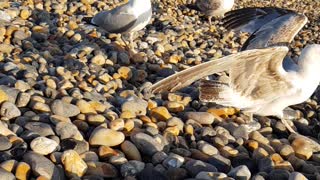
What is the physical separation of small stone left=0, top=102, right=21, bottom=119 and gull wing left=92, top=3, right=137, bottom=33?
2.87m

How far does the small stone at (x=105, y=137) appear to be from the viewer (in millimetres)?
3105

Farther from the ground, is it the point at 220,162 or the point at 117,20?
the point at 220,162

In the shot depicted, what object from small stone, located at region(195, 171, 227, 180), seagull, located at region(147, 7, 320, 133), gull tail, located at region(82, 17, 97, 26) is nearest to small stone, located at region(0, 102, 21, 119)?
seagull, located at region(147, 7, 320, 133)

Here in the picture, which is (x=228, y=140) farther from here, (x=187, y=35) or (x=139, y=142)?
(x=187, y=35)

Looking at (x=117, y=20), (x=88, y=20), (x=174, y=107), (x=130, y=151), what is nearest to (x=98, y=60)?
(x=117, y=20)

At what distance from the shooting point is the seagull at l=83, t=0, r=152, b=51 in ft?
19.6

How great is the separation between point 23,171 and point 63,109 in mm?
892

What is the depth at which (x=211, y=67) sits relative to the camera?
2967mm

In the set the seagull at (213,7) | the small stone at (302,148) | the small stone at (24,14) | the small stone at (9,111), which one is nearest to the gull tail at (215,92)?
the small stone at (302,148)

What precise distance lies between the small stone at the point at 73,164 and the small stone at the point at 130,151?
383 millimetres

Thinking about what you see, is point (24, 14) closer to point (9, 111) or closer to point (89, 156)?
point (9, 111)

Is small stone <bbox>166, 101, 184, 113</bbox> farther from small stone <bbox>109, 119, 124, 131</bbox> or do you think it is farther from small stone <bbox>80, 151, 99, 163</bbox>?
small stone <bbox>80, 151, 99, 163</bbox>

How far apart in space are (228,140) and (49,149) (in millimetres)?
1557

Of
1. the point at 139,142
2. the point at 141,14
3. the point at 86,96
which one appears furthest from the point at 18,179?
the point at 141,14
